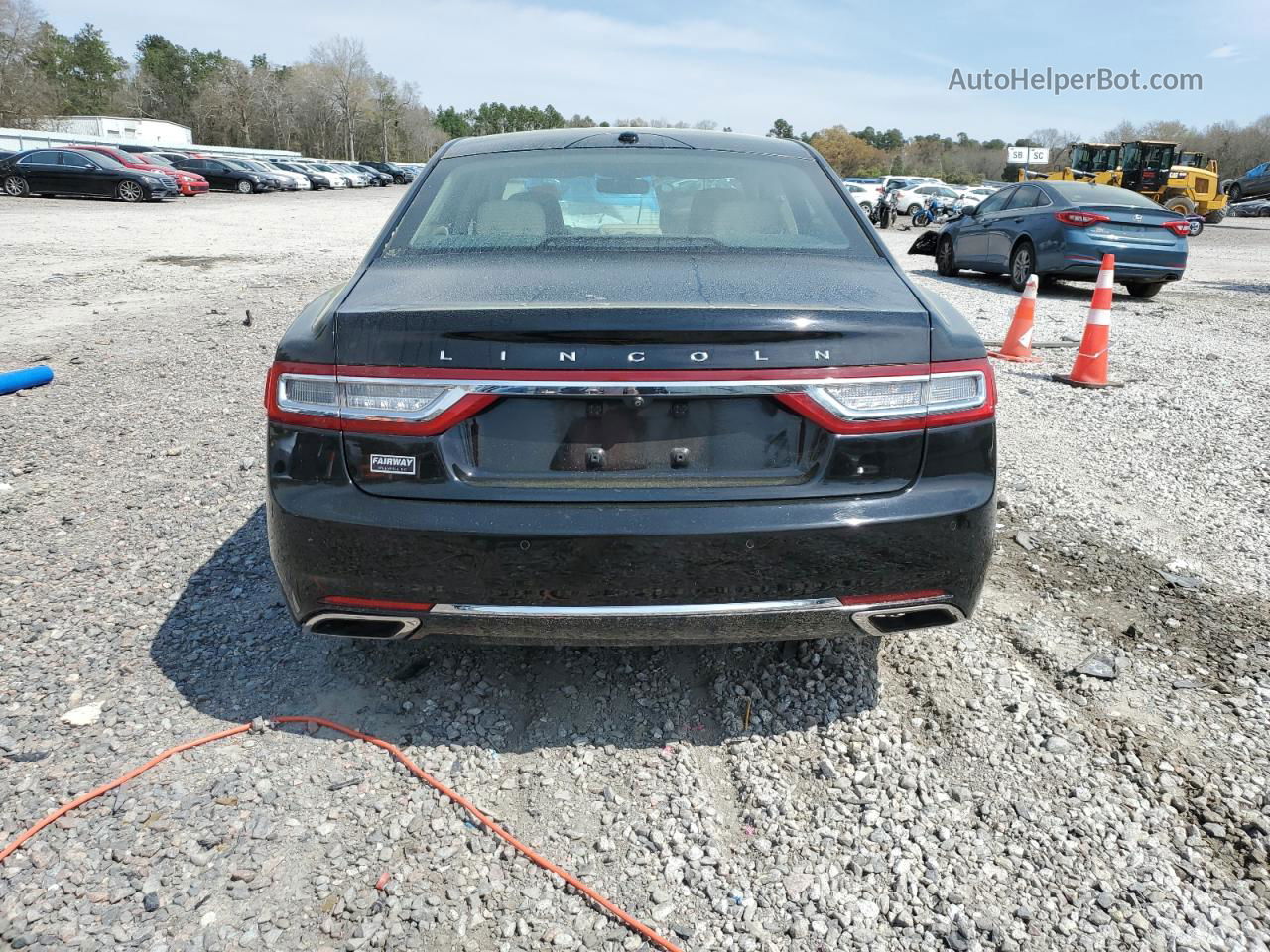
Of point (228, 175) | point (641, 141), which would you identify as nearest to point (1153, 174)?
point (641, 141)

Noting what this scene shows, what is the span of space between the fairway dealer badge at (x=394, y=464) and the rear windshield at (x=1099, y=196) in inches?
473

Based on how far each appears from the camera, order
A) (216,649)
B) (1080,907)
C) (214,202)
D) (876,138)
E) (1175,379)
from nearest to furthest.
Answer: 1. (1080,907)
2. (216,649)
3. (1175,379)
4. (214,202)
5. (876,138)

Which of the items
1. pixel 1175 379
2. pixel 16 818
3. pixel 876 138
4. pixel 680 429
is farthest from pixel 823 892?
pixel 876 138

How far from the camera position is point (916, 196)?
3822 cm

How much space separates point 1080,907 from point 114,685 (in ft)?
9.07

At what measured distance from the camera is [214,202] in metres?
31.7

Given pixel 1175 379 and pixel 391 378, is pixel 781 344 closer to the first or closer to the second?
pixel 391 378

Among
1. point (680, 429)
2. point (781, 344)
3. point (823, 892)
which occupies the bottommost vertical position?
point (823, 892)

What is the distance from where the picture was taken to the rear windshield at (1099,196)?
1187cm

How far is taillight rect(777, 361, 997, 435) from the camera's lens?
7.18ft

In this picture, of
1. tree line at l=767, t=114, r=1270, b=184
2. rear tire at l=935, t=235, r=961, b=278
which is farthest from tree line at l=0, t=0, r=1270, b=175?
rear tire at l=935, t=235, r=961, b=278

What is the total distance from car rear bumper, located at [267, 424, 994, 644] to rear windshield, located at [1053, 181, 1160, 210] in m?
11.4

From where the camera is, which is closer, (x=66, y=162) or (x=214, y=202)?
(x=66, y=162)

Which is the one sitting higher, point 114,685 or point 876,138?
point 876,138
